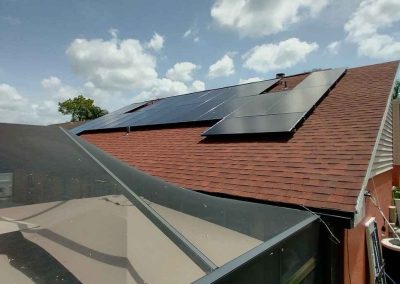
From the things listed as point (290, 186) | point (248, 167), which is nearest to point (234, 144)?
point (248, 167)

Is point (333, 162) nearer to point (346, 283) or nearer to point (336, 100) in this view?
point (346, 283)

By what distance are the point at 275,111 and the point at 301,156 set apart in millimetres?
2195

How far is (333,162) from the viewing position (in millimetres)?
4750

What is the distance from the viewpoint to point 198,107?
34.0 feet

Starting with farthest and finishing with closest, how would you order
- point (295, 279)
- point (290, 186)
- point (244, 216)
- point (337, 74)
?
point (337, 74)
point (290, 186)
point (295, 279)
point (244, 216)

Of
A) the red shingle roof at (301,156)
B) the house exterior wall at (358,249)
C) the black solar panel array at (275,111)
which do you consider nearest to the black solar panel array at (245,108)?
the black solar panel array at (275,111)

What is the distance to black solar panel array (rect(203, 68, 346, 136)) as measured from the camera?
653 centimetres

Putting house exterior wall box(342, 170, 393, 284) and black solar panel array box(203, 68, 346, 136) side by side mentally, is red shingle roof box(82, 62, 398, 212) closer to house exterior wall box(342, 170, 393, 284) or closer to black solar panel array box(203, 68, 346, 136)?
black solar panel array box(203, 68, 346, 136)

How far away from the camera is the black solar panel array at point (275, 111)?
6.53 meters

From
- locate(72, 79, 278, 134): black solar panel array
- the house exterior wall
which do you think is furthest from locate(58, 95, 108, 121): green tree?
the house exterior wall

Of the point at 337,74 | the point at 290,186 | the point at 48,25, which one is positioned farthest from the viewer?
the point at 337,74

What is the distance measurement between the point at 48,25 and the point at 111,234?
703cm

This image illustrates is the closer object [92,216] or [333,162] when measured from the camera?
[92,216]

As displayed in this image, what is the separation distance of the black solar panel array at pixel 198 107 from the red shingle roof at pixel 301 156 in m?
0.99
